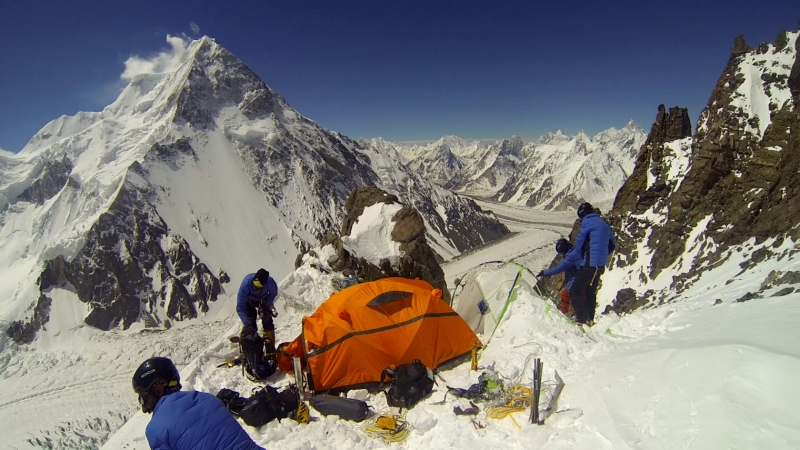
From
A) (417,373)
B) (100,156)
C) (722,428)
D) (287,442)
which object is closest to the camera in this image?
(722,428)

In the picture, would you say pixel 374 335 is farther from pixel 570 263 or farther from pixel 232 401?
Answer: pixel 570 263

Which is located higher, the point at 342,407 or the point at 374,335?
the point at 374,335

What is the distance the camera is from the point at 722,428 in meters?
4.42

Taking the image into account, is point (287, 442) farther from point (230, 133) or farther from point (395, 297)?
point (230, 133)

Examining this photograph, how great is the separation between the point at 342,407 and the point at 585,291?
7333 mm

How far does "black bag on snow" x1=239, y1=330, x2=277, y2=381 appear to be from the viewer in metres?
9.55

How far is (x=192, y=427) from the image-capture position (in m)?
3.86

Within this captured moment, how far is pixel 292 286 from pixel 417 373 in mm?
11326

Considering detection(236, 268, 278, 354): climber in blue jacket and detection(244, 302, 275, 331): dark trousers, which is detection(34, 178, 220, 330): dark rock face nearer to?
detection(244, 302, 275, 331): dark trousers

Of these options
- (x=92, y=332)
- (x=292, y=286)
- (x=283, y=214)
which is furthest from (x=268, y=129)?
(x=292, y=286)

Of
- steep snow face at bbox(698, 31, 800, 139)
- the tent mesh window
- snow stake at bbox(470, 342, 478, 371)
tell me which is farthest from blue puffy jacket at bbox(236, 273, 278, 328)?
steep snow face at bbox(698, 31, 800, 139)

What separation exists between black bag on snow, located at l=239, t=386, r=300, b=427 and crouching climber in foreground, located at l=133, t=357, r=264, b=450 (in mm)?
3471

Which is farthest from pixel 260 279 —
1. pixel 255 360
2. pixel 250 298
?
pixel 255 360

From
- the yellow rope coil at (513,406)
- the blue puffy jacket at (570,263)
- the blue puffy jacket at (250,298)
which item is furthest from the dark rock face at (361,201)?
the yellow rope coil at (513,406)
